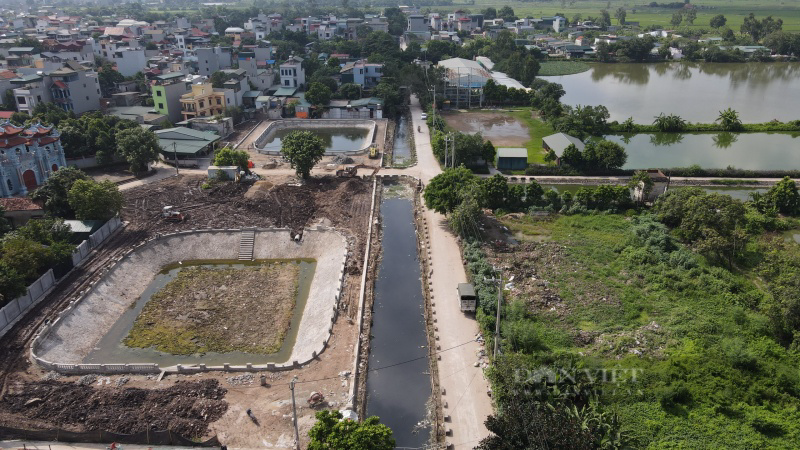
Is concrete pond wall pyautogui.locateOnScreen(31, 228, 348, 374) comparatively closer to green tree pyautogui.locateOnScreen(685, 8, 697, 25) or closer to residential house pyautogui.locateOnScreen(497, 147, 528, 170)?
residential house pyautogui.locateOnScreen(497, 147, 528, 170)

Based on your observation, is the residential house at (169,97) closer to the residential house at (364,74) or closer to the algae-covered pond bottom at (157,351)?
the residential house at (364,74)

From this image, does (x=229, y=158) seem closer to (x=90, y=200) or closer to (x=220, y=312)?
(x=90, y=200)

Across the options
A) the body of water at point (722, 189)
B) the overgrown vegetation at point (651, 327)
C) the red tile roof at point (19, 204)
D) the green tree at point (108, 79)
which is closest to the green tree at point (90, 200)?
the red tile roof at point (19, 204)

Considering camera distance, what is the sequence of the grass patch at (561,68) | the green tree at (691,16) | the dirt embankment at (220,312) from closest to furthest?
1. the dirt embankment at (220,312)
2. the grass patch at (561,68)
3. the green tree at (691,16)

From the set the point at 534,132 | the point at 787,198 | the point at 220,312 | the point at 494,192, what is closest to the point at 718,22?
the point at 534,132

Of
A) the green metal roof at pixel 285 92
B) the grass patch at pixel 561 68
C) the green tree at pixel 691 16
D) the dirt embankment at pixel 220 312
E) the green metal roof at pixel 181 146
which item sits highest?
the green tree at pixel 691 16

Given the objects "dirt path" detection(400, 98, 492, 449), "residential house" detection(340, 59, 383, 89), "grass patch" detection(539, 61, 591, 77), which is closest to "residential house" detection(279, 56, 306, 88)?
"residential house" detection(340, 59, 383, 89)

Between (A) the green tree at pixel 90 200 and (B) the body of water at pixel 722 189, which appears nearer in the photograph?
(A) the green tree at pixel 90 200
